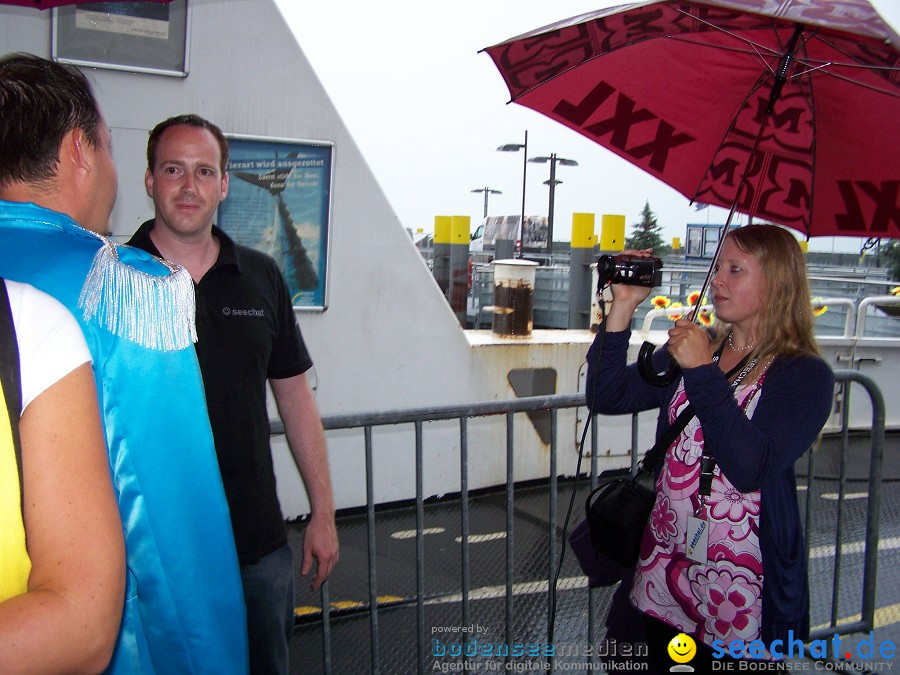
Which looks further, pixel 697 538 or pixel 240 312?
pixel 240 312

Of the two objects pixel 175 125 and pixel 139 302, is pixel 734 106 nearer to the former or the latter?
pixel 175 125

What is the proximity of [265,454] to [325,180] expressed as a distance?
3.12 meters

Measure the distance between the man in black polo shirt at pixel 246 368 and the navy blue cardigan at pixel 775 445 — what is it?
4.23 feet

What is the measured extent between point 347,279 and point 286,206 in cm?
68

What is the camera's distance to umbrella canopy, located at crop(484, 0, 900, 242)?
7.95 feet

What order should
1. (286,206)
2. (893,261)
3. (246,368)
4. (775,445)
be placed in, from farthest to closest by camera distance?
(893,261), (286,206), (246,368), (775,445)

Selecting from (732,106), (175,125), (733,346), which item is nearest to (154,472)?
(175,125)

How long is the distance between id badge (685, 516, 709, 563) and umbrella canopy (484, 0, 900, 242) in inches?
47.2

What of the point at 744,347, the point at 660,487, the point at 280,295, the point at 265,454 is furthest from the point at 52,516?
the point at 744,347

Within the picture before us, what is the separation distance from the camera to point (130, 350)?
112 centimetres

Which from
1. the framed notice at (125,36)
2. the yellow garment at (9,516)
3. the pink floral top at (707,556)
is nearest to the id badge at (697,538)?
the pink floral top at (707,556)

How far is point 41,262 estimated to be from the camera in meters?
1.07

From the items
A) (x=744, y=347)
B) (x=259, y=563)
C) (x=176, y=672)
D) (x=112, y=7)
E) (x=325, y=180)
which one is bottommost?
(x=259, y=563)

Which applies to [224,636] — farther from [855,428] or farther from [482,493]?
[855,428]
